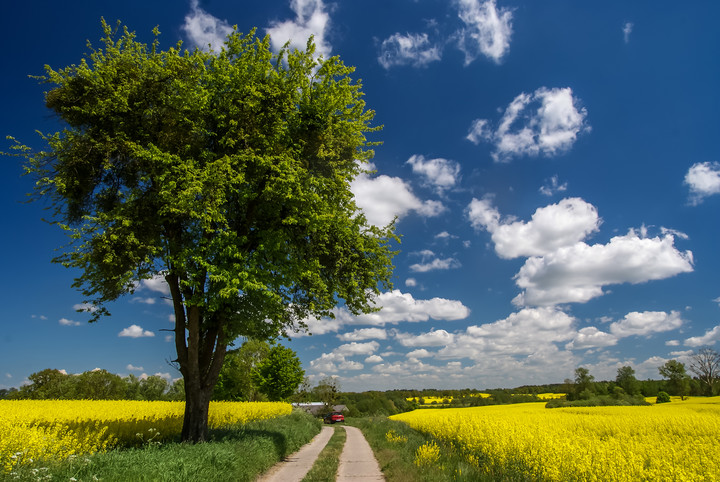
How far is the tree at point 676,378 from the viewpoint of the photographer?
5316cm

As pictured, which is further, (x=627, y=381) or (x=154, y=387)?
(x=154, y=387)

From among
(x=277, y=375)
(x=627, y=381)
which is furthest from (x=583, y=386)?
(x=277, y=375)

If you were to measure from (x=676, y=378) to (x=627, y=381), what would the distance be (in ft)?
24.7

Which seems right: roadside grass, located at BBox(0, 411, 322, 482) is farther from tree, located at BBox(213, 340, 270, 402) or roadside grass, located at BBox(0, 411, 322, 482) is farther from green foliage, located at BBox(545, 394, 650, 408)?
tree, located at BBox(213, 340, 270, 402)

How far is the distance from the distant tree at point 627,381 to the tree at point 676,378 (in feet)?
13.9

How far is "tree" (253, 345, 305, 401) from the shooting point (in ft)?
166

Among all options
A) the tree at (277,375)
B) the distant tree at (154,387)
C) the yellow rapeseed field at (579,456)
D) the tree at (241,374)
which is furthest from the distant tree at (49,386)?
the yellow rapeseed field at (579,456)

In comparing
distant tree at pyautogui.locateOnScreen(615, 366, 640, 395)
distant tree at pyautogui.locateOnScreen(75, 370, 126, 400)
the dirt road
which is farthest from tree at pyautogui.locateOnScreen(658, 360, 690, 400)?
distant tree at pyautogui.locateOnScreen(75, 370, 126, 400)

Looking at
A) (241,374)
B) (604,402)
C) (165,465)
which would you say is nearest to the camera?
(165,465)

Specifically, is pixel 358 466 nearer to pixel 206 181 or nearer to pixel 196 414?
pixel 196 414

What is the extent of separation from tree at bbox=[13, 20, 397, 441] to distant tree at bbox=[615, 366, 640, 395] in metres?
66.5

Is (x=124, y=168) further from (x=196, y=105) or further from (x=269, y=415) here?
(x=269, y=415)

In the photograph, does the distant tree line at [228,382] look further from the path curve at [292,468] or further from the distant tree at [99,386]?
the path curve at [292,468]

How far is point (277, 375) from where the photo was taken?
2005 inches
